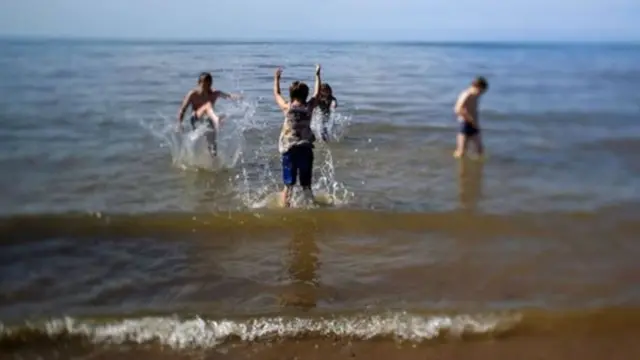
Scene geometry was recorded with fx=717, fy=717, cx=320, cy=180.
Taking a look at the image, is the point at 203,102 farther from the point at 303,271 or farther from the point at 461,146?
the point at 303,271

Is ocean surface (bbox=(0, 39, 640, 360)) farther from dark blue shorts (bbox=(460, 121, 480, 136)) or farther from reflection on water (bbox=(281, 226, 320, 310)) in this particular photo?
dark blue shorts (bbox=(460, 121, 480, 136))

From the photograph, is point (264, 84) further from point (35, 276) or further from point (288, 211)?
point (35, 276)

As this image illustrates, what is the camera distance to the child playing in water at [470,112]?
1154 cm

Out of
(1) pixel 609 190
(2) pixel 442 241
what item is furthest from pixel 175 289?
(1) pixel 609 190

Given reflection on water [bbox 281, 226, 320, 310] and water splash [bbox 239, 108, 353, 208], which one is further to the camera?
water splash [bbox 239, 108, 353, 208]

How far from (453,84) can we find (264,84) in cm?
806

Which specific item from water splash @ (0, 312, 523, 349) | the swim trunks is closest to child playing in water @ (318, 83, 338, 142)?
the swim trunks

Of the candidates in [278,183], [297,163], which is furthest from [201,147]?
[297,163]

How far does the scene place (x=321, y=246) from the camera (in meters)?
7.39

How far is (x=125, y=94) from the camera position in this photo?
2141 cm

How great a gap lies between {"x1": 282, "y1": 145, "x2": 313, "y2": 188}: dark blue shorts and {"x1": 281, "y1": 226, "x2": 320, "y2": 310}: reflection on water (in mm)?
740

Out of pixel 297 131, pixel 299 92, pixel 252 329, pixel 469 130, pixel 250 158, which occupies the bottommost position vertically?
pixel 252 329

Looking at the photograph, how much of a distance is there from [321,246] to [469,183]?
12.5ft

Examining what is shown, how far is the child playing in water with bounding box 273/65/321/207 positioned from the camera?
8.06m
